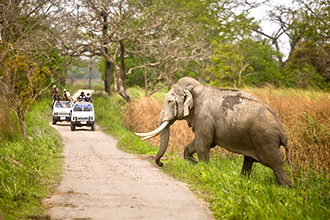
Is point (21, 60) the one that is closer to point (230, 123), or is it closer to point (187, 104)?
point (187, 104)

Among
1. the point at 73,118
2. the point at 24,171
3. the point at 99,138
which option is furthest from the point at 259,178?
the point at 73,118

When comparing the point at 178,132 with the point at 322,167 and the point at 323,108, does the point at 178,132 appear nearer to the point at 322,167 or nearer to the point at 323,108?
the point at 323,108

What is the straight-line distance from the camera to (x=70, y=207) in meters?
5.69


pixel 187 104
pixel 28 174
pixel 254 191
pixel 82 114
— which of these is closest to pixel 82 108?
pixel 82 114

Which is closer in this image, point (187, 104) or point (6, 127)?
point (187, 104)

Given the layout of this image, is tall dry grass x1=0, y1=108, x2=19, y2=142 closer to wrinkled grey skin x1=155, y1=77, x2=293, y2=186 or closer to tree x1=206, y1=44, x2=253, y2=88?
wrinkled grey skin x1=155, y1=77, x2=293, y2=186

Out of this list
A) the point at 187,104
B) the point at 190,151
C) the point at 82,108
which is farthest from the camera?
the point at 82,108

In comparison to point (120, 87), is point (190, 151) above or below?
below

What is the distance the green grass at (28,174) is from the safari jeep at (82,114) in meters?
3.36

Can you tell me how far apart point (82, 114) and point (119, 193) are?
9.94 metres

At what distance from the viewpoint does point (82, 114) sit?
16.1 metres

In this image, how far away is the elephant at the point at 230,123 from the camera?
6.54m

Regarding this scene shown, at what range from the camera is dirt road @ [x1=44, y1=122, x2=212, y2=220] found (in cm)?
546

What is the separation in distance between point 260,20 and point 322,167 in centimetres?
3354
